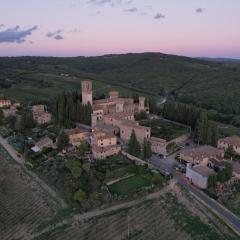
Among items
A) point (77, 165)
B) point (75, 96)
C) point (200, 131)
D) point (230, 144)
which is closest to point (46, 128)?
point (75, 96)

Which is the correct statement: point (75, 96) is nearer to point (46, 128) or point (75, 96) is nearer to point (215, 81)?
point (46, 128)

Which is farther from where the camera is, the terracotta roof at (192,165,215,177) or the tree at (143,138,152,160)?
the tree at (143,138,152,160)

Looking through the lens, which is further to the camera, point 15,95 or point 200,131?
point 15,95

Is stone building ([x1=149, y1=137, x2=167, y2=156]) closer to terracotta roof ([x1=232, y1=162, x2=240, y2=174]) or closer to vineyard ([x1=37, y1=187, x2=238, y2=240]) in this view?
terracotta roof ([x1=232, y1=162, x2=240, y2=174])

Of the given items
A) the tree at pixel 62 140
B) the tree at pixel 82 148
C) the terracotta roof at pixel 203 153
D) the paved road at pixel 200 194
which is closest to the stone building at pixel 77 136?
the tree at pixel 62 140

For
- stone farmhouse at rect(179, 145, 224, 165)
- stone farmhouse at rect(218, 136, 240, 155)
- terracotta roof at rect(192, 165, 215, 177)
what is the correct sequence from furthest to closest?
stone farmhouse at rect(218, 136, 240, 155) → stone farmhouse at rect(179, 145, 224, 165) → terracotta roof at rect(192, 165, 215, 177)

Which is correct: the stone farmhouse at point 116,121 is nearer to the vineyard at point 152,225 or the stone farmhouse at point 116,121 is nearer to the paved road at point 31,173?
the paved road at point 31,173

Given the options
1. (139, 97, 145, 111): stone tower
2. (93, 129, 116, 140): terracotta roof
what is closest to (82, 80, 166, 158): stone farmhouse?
(139, 97, 145, 111): stone tower

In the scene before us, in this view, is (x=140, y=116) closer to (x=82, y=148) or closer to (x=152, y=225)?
(x=82, y=148)
